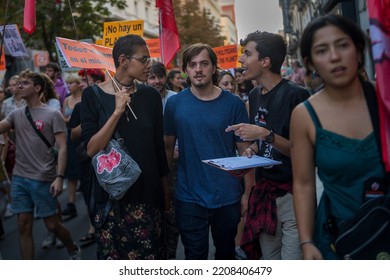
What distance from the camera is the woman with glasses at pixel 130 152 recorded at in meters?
3.73

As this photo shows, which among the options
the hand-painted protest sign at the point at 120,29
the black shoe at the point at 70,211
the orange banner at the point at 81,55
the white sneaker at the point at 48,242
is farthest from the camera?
the black shoe at the point at 70,211

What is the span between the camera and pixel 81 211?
826cm

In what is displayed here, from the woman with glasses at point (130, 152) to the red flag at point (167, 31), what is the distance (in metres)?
1.99

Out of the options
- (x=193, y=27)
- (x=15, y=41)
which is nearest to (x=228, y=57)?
(x=15, y=41)

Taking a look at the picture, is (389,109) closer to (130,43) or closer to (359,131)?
(359,131)

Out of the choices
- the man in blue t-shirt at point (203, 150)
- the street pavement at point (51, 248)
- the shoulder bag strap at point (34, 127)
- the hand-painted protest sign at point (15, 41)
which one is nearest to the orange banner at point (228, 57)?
the hand-painted protest sign at point (15, 41)

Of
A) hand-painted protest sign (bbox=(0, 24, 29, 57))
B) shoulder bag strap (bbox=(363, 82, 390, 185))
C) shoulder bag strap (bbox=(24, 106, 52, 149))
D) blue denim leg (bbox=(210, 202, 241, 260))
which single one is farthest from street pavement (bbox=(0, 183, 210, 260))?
shoulder bag strap (bbox=(363, 82, 390, 185))

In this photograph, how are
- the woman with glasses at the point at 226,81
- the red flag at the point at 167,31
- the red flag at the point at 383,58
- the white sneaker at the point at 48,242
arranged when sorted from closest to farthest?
the red flag at the point at 383,58
the red flag at the point at 167,31
the white sneaker at the point at 48,242
the woman with glasses at the point at 226,81

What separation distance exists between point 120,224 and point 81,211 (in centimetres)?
466

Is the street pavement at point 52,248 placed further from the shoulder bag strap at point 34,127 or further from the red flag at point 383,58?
the red flag at point 383,58

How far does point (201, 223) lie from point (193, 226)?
6 centimetres

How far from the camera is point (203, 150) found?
3.93 m

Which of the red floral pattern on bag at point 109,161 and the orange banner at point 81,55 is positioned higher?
→ the orange banner at point 81,55

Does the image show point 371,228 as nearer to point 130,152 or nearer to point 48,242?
point 130,152
